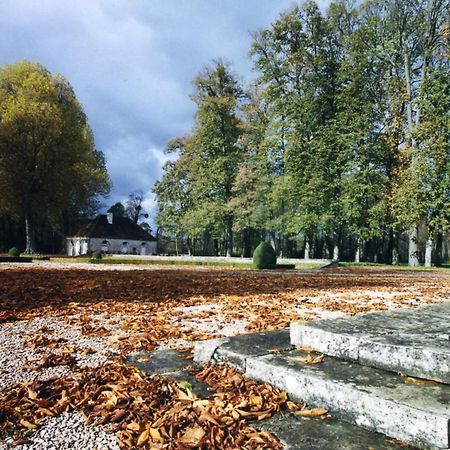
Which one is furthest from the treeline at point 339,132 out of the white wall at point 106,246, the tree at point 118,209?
the tree at point 118,209

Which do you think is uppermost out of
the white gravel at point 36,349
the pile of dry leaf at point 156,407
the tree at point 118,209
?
the tree at point 118,209

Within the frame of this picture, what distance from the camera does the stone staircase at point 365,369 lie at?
197 centimetres

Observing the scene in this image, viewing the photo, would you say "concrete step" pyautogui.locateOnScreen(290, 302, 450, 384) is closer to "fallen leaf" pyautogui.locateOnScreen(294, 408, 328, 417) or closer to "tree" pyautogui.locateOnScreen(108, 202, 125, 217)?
"fallen leaf" pyautogui.locateOnScreen(294, 408, 328, 417)

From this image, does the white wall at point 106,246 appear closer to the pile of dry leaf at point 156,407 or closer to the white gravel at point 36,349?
the white gravel at point 36,349

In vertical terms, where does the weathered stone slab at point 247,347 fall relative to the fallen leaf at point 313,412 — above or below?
above

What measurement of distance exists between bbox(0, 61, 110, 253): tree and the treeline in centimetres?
1166

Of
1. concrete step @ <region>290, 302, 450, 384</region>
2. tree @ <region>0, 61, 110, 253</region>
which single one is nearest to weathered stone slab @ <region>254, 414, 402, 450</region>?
concrete step @ <region>290, 302, 450, 384</region>

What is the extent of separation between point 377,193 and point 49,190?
91.8ft

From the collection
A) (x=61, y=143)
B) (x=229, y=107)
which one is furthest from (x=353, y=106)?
(x=61, y=143)

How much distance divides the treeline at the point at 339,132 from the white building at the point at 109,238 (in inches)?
767

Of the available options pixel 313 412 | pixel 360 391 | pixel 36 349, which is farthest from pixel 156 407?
pixel 36 349

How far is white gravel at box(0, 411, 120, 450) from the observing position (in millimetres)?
2012

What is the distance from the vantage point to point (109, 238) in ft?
172

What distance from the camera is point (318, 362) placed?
2801 mm
